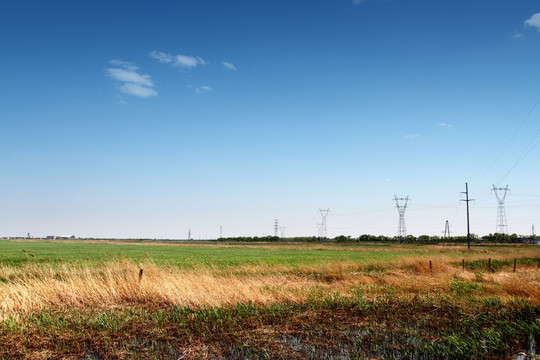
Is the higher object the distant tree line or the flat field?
the flat field

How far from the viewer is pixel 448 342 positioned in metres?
9.04

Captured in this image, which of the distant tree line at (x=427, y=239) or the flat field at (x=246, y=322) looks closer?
the flat field at (x=246, y=322)

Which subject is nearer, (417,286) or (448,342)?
(448,342)

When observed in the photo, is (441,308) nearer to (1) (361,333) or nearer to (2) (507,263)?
(1) (361,333)

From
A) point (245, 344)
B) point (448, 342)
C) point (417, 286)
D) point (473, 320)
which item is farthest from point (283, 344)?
point (417, 286)

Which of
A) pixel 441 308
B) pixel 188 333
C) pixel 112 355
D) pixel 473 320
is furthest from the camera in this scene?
pixel 441 308

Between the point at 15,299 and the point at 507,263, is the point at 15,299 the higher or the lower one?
the higher one

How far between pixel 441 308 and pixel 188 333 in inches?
371

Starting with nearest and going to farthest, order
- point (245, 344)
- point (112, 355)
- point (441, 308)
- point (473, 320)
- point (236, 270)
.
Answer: point (112, 355) → point (245, 344) → point (473, 320) → point (441, 308) → point (236, 270)

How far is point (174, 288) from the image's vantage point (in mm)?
13883

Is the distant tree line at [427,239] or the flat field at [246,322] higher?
the flat field at [246,322]

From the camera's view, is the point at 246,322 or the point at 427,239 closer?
the point at 246,322

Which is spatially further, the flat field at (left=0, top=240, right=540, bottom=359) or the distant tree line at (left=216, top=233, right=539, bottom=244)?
the distant tree line at (left=216, top=233, right=539, bottom=244)

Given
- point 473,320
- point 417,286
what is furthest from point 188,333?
point 417,286
